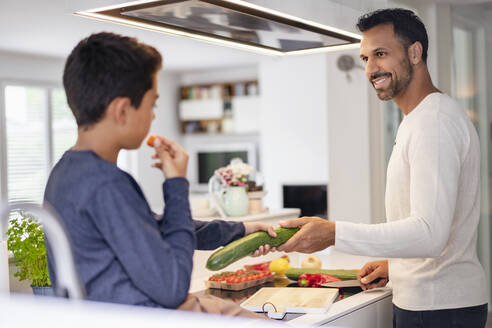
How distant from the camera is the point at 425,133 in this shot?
1644mm

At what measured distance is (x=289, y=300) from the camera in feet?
6.27

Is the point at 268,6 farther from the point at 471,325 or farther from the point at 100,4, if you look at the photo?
the point at 471,325

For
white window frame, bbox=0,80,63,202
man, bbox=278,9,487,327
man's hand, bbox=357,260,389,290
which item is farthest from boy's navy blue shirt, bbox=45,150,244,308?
white window frame, bbox=0,80,63,202

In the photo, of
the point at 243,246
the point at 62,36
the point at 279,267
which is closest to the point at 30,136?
the point at 62,36

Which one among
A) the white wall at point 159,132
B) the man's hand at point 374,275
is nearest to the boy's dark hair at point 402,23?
the man's hand at point 374,275

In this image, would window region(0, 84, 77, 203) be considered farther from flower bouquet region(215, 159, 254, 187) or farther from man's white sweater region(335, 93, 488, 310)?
man's white sweater region(335, 93, 488, 310)

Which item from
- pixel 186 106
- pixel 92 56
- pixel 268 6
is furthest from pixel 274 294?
pixel 186 106

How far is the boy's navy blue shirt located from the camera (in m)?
1.10

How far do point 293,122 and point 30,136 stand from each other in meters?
3.09

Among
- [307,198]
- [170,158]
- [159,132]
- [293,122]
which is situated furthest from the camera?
[159,132]

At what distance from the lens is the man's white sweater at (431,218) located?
1.61 meters

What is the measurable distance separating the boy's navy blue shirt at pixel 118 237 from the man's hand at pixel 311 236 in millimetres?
602

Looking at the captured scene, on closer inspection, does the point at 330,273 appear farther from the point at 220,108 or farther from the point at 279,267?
the point at 220,108

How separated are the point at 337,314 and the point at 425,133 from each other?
579 mm
